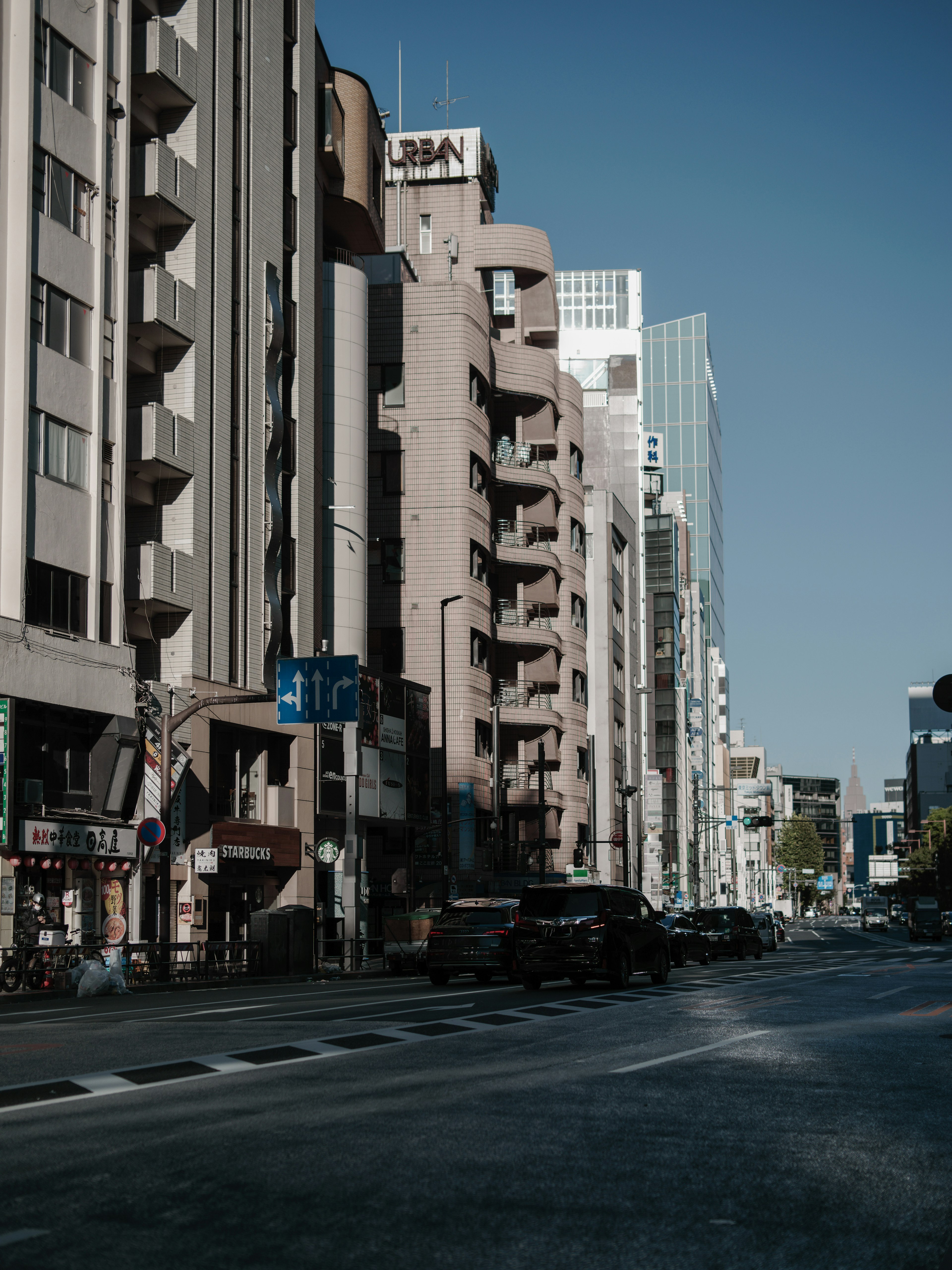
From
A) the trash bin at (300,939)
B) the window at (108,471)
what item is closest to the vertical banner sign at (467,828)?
the trash bin at (300,939)

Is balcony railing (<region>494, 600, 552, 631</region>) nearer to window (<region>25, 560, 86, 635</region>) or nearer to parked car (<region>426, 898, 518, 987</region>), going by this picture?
window (<region>25, 560, 86, 635</region>)

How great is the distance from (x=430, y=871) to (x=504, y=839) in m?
9.38

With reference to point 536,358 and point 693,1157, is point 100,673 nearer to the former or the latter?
point 693,1157

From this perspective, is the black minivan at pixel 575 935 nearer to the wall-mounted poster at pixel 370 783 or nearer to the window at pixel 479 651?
the wall-mounted poster at pixel 370 783

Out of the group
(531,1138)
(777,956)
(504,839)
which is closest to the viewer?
(531,1138)

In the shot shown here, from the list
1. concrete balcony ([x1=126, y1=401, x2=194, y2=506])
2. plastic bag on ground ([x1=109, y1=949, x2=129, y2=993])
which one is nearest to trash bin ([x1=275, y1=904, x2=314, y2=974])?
plastic bag on ground ([x1=109, y1=949, x2=129, y2=993])

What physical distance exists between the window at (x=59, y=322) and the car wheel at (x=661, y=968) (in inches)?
800

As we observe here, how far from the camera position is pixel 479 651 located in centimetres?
6800

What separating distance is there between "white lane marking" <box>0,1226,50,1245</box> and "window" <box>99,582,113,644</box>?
107 feet

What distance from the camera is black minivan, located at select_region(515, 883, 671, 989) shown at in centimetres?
2456

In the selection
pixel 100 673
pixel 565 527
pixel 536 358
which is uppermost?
pixel 536 358

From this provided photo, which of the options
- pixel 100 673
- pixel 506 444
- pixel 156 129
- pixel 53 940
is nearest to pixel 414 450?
pixel 506 444

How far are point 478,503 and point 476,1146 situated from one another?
195 feet

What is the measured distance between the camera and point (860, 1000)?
23.5 metres
